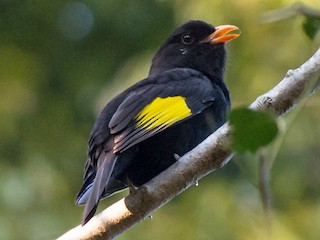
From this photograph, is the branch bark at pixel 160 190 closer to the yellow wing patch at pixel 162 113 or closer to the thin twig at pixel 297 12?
the yellow wing patch at pixel 162 113

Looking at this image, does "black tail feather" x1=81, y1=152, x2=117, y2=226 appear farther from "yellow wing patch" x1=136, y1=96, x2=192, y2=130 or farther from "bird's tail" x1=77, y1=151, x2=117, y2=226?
"yellow wing patch" x1=136, y1=96, x2=192, y2=130

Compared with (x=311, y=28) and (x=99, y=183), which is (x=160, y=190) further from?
(x=311, y=28)

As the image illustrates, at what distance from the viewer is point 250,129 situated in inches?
31.6

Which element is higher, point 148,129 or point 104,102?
point 148,129

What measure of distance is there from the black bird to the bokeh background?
1062mm

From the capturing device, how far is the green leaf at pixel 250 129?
80cm

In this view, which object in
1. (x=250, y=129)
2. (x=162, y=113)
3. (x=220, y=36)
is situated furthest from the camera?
(x=220, y=36)

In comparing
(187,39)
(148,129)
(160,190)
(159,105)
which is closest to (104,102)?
(187,39)

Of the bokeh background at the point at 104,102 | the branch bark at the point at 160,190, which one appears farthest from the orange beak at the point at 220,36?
the branch bark at the point at 160,190

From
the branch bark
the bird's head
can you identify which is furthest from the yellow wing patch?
the bird's head

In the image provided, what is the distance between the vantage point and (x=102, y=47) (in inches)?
352

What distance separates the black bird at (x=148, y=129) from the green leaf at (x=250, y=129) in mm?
1454

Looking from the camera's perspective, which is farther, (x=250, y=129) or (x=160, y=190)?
(x=160, y=190)

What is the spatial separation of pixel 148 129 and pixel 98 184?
23cm
